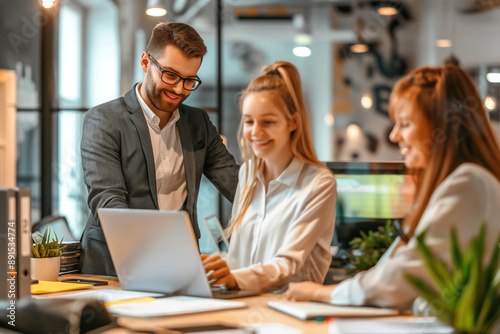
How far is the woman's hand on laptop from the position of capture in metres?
1.77

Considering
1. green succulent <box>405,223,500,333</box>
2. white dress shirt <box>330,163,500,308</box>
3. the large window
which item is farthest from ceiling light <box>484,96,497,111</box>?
green succulent <box>405,223,500,333</box>

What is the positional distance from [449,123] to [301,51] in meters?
4.15

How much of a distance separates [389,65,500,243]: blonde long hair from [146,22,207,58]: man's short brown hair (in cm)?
100

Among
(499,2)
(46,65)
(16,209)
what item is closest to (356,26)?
(499,2)

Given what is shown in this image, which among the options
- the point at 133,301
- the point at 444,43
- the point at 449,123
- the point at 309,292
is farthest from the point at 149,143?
the point at 444,43

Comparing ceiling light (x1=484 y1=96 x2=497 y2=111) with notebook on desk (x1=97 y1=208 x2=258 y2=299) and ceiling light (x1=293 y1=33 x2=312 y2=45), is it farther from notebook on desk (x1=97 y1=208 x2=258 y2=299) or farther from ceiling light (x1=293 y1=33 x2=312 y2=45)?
notebook on desk (x1=97 y1=208 x2=258 y2=299)

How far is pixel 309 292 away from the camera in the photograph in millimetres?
1625

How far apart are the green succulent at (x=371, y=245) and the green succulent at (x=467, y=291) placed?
1.67m

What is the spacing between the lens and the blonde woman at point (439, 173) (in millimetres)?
1378

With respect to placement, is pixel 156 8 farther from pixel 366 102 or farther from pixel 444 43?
pixel 444 43

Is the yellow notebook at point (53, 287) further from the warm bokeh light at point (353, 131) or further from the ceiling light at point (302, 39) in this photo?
the ceiling light at point (302, 39)

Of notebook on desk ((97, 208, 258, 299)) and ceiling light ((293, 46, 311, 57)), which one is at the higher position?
ceiling light ((293, 46, 311, 57))

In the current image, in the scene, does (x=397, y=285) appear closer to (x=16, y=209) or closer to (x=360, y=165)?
(x=16, y=209)

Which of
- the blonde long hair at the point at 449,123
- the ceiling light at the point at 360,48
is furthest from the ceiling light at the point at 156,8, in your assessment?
the blonde long hair at the point at 449,123
